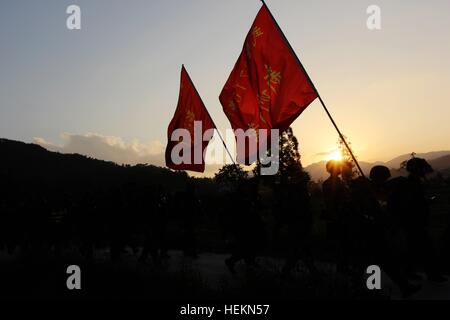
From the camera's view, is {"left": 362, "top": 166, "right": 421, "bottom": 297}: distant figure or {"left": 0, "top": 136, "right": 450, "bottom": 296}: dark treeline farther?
{"left": 0, "top": 136, "right": 450, "bottom": 296}: dark treeline

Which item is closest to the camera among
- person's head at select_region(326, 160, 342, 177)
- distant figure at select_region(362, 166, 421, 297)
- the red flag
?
distant figure at select_region(362, 166, 421, 297)

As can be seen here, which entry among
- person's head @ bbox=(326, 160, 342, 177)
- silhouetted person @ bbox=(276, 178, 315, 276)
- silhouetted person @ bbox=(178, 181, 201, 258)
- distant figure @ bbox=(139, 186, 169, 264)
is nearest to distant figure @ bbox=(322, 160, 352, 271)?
person's head @ bbox=(326, 160, 342, 177)

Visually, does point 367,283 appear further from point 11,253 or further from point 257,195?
point 11,253

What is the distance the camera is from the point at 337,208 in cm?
939

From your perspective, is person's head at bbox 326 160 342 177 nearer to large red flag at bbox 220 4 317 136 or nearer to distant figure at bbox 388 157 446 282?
distant figure at bbox 388 157 446 282

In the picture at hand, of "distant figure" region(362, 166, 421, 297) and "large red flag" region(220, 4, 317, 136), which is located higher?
"large red flag" region(220, 4, 317, 136)

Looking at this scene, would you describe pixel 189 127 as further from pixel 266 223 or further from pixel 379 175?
pixel 379 175

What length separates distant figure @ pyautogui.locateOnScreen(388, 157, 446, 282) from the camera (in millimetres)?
8758

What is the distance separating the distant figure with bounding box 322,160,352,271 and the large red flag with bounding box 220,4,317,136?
1318mm

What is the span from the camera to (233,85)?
32.6 feet

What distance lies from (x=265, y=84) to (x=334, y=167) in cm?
184

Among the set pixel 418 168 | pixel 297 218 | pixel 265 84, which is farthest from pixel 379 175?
pixel 265 84

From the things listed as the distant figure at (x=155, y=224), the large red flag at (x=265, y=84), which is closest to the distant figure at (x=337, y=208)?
the large red flag at (x=265, y=84)

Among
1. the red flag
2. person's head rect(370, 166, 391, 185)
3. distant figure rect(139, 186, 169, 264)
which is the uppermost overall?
the red flag
